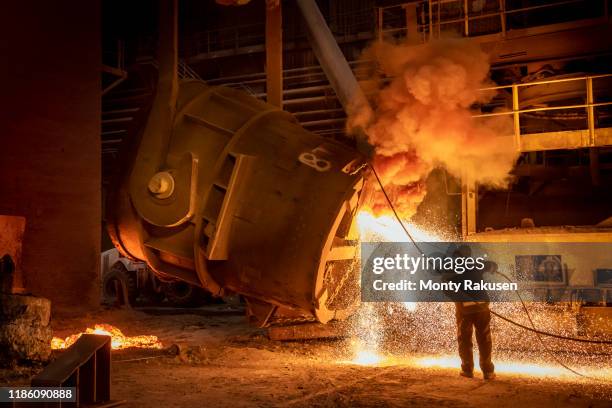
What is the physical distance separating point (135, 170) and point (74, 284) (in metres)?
5.01

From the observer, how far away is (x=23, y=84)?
8883 millimetres

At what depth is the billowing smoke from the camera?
6359mm

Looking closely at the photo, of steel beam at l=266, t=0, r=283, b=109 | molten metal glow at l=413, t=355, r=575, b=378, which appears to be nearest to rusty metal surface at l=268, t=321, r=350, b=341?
molten metal glow at l=413, t=355, r=575, b=378

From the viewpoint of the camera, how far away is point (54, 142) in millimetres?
9180

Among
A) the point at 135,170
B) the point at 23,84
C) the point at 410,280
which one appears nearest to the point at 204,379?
the point at 135,170

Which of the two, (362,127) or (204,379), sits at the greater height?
(362,127)

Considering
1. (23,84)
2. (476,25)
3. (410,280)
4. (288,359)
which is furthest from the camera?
(23,84)

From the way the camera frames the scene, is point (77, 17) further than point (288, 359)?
Yes

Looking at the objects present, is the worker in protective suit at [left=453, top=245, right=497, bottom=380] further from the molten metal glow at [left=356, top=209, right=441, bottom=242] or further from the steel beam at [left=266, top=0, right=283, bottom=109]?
the steel beam at [left=266, top=0, right=283, bottom=109]

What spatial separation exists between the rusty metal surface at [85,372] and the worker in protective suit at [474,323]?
122 inches

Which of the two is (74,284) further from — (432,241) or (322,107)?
(322,107)

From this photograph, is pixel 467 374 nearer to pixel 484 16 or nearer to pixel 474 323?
pixel 474 323

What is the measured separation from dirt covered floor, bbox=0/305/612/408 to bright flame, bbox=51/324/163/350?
383mm

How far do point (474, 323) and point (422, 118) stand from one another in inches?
80.4
